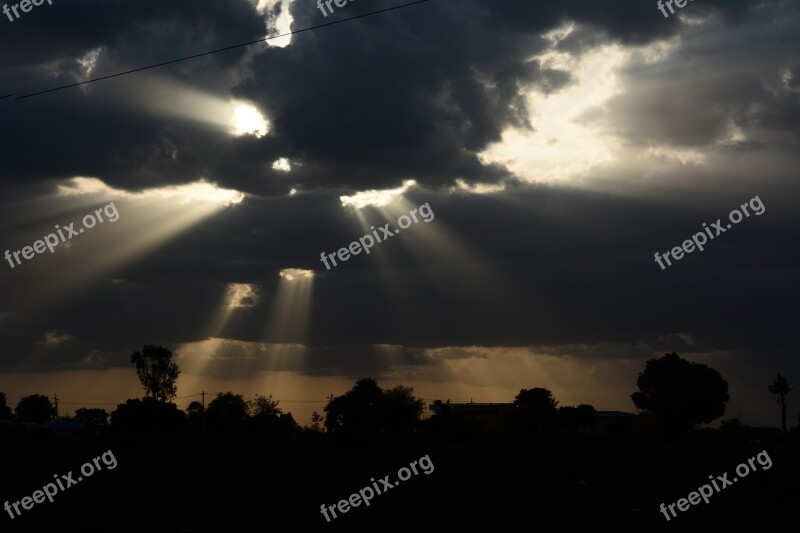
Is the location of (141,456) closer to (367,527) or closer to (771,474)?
(367,527)

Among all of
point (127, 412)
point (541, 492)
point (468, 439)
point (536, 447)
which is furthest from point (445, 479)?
point (127, 412)

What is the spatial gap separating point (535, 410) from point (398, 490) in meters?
124

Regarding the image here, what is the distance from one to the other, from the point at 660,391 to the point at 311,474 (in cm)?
10448

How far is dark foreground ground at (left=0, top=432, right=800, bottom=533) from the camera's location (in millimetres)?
36281

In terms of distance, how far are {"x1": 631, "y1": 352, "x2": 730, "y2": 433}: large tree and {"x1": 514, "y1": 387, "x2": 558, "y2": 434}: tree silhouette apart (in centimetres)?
1888

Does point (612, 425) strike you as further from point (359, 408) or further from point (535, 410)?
point (359, 408)

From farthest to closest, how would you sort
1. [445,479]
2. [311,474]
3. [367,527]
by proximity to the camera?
[311,474] < [445,479] < [367,527]

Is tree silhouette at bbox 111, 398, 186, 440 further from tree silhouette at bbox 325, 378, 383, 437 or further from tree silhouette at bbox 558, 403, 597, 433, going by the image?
tree silhouette at bbox 558, 403, 597, 433

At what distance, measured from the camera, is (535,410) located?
167 meters

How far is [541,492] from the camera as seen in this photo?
44.7m

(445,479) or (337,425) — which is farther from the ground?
(337,425)

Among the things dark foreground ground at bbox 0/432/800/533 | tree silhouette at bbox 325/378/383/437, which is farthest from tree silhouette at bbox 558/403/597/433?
dark foreground ground at bbox 0/432/800/533

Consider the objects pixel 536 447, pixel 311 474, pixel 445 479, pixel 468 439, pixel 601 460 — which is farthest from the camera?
pixel 468 439

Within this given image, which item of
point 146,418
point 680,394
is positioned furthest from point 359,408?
point 680,394
